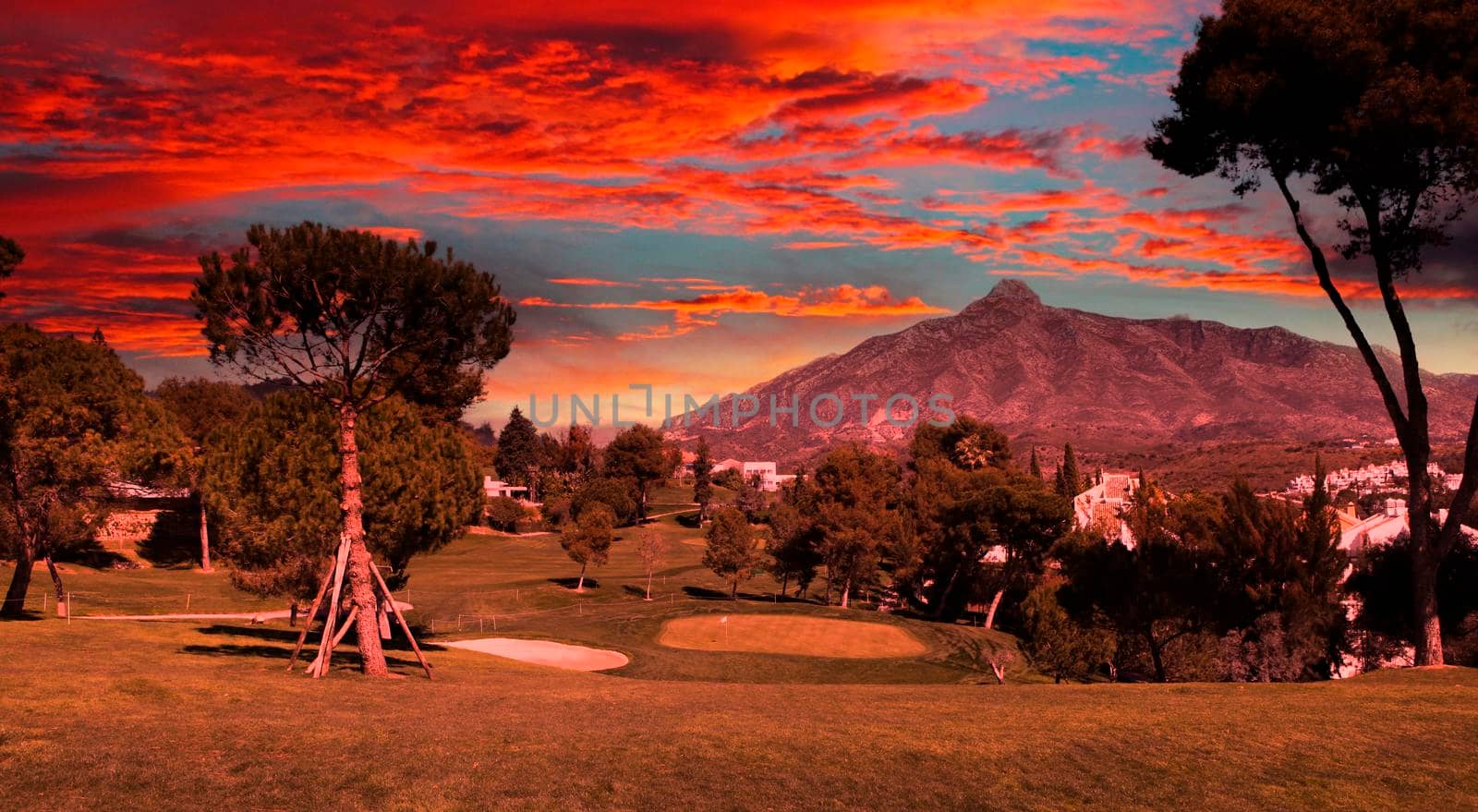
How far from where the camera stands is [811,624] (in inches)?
2334

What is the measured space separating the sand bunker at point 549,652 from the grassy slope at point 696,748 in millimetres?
23718

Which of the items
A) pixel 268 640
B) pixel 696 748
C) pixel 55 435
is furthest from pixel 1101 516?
pixel 696 748

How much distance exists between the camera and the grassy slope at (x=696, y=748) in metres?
12.1

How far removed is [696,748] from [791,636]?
42240 mm

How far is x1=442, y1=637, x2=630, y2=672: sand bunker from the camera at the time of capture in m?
45.1

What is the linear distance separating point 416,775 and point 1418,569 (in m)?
28.5

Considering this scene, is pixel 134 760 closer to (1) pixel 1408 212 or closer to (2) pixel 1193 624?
(1) pixel 1408 212

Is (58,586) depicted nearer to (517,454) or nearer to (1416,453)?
(1416,453)

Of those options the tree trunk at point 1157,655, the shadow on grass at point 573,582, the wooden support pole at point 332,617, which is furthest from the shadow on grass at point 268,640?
the shadow on grass at point 573,582

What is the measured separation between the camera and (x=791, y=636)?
56.0 metres

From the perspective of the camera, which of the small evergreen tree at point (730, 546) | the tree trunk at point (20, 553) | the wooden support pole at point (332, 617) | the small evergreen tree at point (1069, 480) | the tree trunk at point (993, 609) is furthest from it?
the small evergreen tree at point (1069, 480)

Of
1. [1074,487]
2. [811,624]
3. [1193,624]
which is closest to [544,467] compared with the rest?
[1074,487]

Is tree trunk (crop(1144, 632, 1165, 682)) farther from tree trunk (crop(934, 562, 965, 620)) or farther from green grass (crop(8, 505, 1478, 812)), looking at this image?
tree trunk (crop(934, 562, 965, 620))

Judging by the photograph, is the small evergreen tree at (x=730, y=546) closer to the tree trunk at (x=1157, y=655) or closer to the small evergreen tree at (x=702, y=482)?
the tree trunk at (x=1157, y=655)
